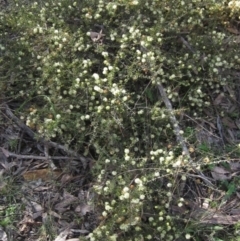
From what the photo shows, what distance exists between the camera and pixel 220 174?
3756mm

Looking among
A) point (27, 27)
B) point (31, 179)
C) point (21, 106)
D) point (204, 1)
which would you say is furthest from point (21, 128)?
point (204, 1)

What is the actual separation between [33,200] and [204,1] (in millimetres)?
2169

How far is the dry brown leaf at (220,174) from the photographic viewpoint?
3.73 m

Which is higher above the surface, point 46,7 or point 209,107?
point 46,7

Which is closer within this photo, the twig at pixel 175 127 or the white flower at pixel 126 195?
the white flower at pixel 126 195

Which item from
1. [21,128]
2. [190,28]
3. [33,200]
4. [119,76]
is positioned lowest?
[33,200]

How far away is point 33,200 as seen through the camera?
11.6 feet

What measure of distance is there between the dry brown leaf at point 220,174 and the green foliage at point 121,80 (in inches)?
6.8

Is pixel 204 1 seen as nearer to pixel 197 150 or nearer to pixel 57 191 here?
pixel 197 150

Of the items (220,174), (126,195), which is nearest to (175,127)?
(220,174)

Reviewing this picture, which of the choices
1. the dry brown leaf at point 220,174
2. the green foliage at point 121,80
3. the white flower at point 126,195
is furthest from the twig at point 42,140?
the dry brown leaf at point 220,174

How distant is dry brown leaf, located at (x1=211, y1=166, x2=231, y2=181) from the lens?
373 centimetres

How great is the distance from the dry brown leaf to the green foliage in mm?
173

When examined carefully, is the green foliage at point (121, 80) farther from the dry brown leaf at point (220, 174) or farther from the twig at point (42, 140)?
the dry brown leaf at point (220, 174)
